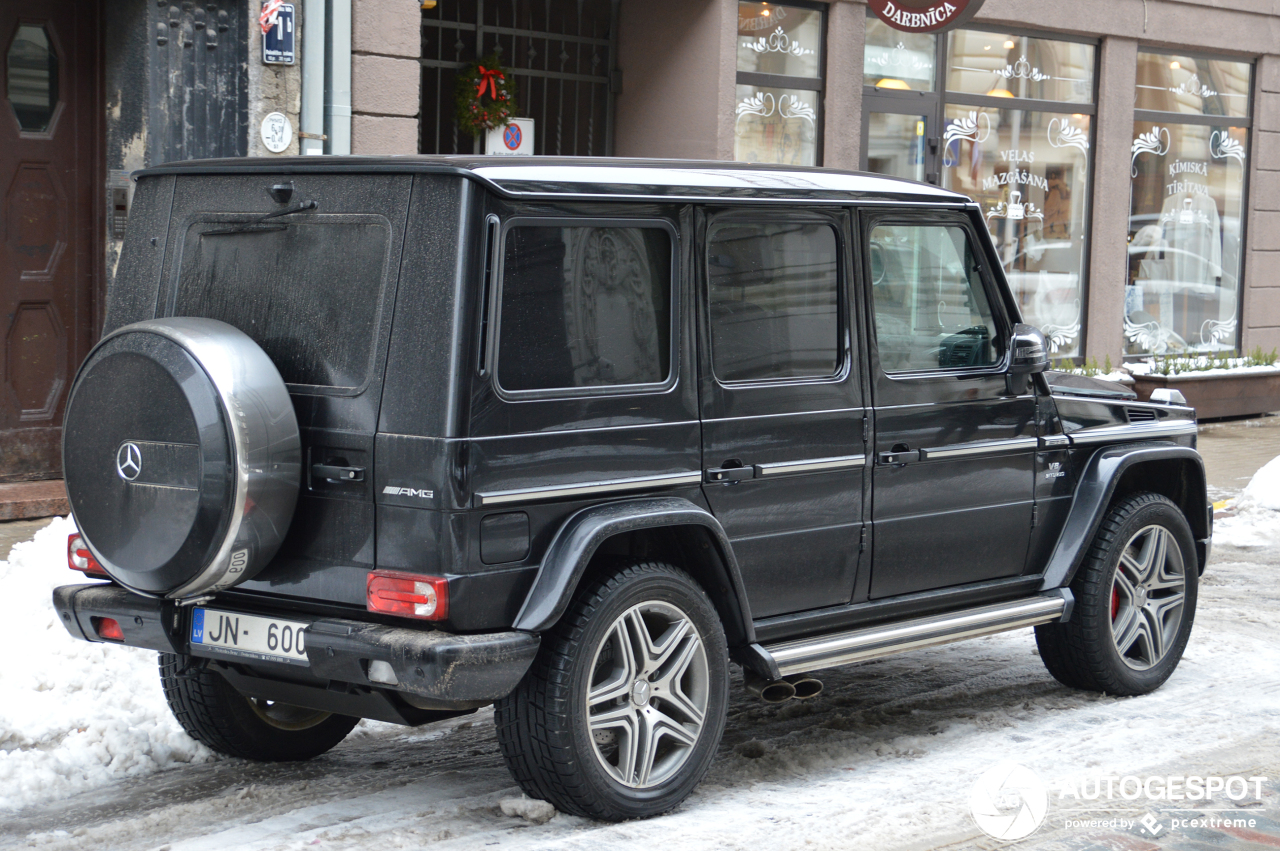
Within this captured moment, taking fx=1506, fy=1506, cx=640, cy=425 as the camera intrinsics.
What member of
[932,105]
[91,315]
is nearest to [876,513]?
[91,315]

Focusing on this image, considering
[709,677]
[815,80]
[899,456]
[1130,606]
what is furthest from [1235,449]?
[709,677]

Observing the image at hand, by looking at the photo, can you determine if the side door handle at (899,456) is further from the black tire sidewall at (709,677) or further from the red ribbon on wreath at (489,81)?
the red ribbon on wreath at (489,81)

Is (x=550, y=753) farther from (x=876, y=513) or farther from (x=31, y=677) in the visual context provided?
(x=31, y=677)

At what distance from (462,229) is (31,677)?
2.58 metres

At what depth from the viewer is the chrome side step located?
15.7 ft

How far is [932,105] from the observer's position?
13.5 metres

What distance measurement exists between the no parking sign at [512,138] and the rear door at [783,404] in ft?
21.4

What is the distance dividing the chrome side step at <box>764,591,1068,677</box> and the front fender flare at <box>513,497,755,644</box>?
12.8 inches

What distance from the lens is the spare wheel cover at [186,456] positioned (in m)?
4.01

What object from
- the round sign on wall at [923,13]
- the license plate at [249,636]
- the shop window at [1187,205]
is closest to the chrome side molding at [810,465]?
the license plate at [249,636]

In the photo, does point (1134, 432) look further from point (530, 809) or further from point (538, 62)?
point (538, 62)

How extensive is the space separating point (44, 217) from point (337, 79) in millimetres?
1962

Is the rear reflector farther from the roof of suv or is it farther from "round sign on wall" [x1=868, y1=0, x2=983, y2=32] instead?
"round sign on wall" [x1=868, y1=0, x2=983, y2=32]

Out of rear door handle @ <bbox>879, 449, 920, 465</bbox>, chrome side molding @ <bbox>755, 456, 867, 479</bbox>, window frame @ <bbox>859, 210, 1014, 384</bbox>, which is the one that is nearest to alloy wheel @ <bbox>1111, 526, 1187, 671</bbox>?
window frame @ <bbox>859, 210, 1014, 384</bbox>
